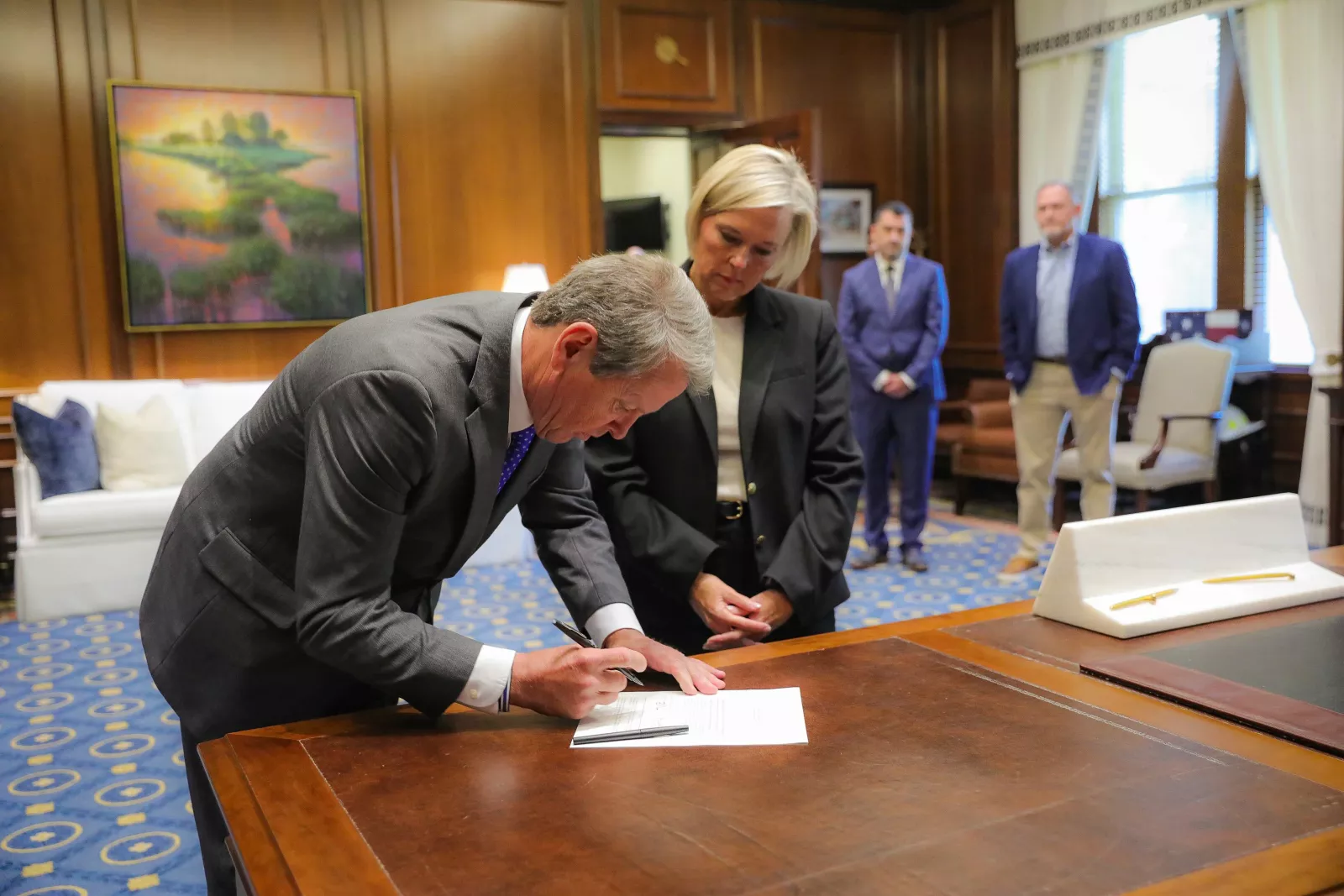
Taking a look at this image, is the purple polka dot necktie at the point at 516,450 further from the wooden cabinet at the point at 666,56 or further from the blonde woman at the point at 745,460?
the wooden cabinet at the point at 666,56

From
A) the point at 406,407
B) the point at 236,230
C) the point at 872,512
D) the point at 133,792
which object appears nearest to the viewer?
the point at 406,407

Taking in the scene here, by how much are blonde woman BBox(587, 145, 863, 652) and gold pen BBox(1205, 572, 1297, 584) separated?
A: 2.08 feet

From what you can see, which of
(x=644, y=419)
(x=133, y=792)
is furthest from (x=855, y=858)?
(x=133, y=792)

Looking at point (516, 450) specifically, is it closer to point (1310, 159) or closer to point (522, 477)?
point (522, 477)

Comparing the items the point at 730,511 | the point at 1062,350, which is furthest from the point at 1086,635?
the point at 1062,350

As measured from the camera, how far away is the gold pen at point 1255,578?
77.1 inches

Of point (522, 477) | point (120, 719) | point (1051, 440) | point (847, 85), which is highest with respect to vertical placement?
point (847, 85)

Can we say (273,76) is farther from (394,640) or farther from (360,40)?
(394,640)

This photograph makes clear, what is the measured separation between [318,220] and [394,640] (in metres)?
5.59

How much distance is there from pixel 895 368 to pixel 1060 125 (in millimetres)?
2814

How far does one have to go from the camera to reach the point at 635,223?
9.71 metres

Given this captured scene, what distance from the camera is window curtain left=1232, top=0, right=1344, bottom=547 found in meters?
6.08

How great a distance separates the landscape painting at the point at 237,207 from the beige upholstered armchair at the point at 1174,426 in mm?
4371

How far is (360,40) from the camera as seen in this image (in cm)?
669
